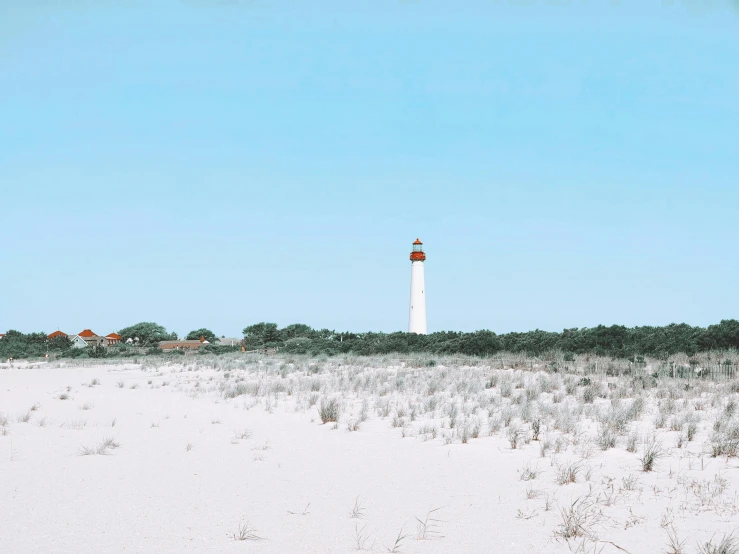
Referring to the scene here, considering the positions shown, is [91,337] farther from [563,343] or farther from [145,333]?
[563,343]

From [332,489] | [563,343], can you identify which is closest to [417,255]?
[563,343]

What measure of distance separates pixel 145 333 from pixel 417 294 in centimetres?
5949

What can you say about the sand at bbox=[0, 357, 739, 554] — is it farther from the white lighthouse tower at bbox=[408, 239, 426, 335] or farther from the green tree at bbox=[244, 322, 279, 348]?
the green tree at bbox=[244, 322, 279, 348]

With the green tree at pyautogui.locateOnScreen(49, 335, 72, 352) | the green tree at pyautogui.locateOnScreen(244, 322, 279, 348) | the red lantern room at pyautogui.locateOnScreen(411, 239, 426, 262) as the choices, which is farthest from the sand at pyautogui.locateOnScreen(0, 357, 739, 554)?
the green tree at pyautogui.locateOnScreen(49, 335, 72, 352)

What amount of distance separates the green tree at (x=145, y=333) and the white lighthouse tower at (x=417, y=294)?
55679mm

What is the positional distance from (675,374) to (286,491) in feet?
47.2

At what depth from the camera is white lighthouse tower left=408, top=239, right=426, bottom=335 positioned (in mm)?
49797

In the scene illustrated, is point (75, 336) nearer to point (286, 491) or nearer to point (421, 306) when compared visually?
point (421, 306)

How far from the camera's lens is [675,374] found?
17375 millimetres

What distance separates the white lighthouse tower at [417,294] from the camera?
4980 cm

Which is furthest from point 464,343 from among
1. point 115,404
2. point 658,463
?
point 658,463

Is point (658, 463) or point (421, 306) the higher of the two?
point (421, 306)

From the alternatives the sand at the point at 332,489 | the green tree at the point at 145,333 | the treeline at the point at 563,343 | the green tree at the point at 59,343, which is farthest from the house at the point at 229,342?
the sand at the point at 332,489

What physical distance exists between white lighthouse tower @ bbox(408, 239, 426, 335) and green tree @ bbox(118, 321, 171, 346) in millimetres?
55679
